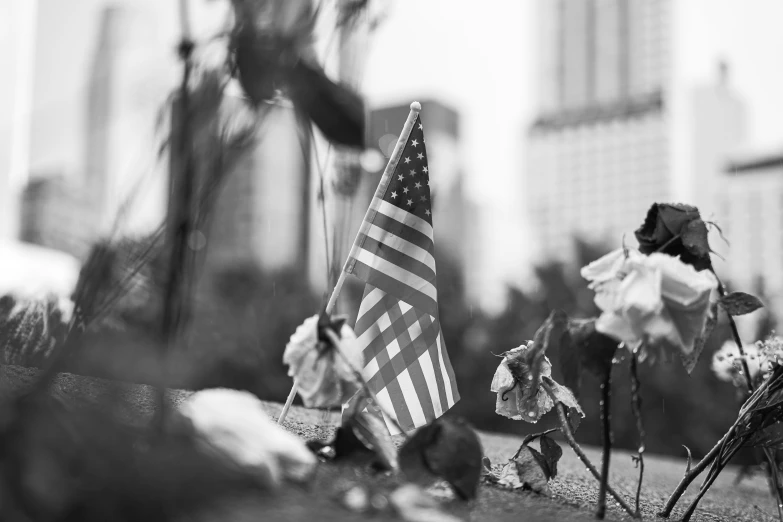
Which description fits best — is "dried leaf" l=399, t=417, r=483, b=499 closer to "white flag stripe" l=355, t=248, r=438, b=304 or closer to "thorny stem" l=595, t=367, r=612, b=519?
"thorny stem" l=595, t=367, r=612, b=519

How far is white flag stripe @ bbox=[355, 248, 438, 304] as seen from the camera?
2025 mm

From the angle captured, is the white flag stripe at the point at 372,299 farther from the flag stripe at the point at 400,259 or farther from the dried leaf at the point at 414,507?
the dried leaf at the point at 414,507

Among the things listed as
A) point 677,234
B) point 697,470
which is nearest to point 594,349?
point 677,234

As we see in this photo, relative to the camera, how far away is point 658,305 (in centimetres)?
132

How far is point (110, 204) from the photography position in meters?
1.00

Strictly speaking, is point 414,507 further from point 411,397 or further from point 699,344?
point 411,397

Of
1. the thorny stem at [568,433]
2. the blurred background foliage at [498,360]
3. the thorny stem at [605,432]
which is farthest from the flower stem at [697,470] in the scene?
the blurred background foliage at [498,360]

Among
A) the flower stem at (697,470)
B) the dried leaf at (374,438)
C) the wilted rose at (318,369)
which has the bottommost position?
the flower stem at (697,470)

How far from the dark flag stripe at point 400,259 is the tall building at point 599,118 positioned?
72.6 meters

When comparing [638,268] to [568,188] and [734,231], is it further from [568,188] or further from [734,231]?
[568,188]

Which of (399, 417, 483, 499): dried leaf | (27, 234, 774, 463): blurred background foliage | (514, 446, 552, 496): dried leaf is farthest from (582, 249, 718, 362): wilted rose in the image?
(27, 234, 774, 463): blurred background foliage

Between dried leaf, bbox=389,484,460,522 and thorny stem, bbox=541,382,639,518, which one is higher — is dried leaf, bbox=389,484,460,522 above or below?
above

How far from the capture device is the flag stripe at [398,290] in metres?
2.02

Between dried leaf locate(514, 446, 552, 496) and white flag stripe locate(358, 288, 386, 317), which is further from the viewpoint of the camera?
white flag stripe locate(358, 288, 386, 317)
